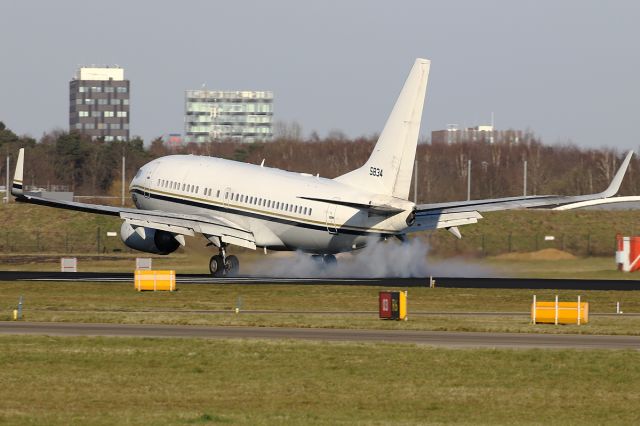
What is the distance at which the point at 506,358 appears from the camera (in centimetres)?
3716

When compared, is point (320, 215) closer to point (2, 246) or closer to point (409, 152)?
point (409, 152)

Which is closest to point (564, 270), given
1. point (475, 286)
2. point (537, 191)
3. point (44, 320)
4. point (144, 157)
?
point (475, 286)

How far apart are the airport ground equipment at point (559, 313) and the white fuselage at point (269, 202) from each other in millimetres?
20087

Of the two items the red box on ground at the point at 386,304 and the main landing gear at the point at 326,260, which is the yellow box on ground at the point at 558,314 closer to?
the red box on ground at the point at 386,304

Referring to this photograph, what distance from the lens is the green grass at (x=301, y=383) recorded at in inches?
1112

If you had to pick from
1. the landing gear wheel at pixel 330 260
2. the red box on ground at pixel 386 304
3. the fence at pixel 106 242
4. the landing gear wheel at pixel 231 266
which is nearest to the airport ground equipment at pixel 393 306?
the red box on ground at pixel 386 304

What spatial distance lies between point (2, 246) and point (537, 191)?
84454 mm

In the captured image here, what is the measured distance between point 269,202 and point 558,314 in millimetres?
26842

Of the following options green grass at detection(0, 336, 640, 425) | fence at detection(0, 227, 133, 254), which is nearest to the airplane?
green grass at detection(0, 336, 640, 425)

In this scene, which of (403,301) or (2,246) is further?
(2,246)

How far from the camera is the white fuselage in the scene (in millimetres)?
69500

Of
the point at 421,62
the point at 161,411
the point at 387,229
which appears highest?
the point at 421,62

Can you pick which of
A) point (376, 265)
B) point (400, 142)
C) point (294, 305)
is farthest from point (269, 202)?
point (294, 305)

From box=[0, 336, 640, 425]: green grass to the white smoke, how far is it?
33362 mm
